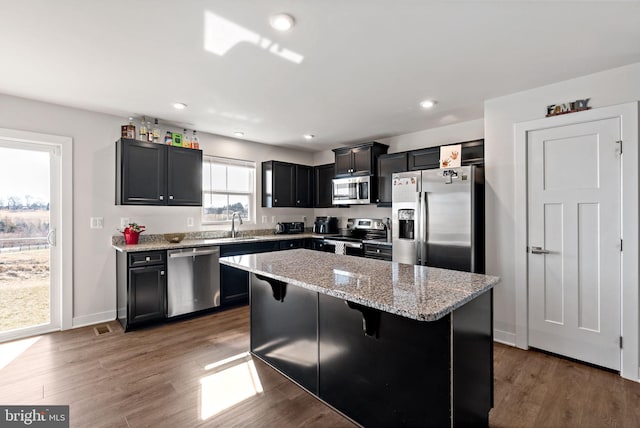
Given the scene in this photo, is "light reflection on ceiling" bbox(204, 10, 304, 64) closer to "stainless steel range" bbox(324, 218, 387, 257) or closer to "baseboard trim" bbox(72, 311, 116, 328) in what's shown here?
"stainless steel range" bbox(324, 218, 387, 257)

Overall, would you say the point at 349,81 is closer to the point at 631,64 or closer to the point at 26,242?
the point at 631,64

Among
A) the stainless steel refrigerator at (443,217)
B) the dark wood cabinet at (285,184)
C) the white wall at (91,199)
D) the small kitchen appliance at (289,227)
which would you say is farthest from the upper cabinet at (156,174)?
the stainless steel refrigerator at (443,217)

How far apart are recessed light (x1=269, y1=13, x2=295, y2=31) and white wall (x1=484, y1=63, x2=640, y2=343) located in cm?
234

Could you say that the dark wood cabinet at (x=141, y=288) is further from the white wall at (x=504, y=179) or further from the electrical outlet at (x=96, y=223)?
the white wall at (x=504, y=179)

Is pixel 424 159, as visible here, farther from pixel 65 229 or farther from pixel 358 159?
pixel 65 229

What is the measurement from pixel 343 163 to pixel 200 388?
12.2 ft

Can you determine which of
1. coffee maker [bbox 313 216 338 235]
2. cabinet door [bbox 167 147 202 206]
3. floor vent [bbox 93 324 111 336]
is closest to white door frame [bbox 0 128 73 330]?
floor vent [bbox 93 324 111 336]

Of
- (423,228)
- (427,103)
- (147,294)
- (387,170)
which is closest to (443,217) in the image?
(423,228)

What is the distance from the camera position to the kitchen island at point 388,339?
143cm

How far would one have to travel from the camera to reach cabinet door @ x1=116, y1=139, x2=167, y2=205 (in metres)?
3.52

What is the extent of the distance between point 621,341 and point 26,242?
5.69m

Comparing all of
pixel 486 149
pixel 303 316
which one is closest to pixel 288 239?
pixel 303 316

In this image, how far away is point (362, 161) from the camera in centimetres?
473

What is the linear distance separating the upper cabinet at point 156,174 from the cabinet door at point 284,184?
1.32 metres
